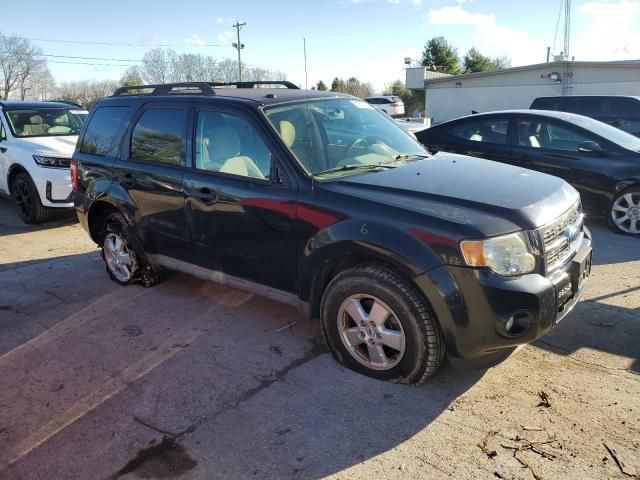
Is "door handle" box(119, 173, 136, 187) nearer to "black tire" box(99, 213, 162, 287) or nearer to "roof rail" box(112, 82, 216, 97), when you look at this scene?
"black tire" box(99, 213, 162, 287)

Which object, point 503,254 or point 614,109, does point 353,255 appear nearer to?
point 503,254

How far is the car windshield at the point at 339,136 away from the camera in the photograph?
3.77 metres

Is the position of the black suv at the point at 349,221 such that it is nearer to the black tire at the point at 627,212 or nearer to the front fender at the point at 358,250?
the front fender at the point at 358,250

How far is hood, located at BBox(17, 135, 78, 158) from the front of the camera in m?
7.93

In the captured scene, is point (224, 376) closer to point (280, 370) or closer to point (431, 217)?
point (280, 370)

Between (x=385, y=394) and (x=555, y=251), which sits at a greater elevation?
(x=555, y=251)

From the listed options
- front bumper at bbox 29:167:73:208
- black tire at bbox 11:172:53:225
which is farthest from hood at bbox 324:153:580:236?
black tire at bbox 11:172:53:225

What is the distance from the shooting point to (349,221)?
3.27 m

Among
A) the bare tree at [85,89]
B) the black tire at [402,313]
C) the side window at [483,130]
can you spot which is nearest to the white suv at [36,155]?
the side window at [483,130]

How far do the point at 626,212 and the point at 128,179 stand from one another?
5.87 m

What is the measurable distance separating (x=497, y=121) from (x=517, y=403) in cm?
540

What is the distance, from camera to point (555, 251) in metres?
3.16

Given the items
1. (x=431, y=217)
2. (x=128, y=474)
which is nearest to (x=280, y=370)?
(x=128, y=474)

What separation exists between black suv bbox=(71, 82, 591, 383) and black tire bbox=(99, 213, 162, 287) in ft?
0.07
